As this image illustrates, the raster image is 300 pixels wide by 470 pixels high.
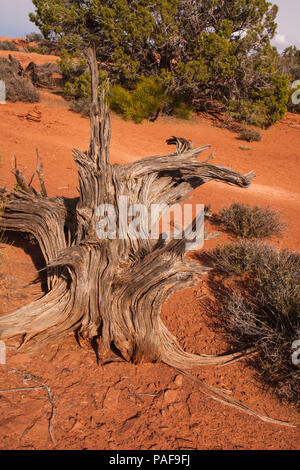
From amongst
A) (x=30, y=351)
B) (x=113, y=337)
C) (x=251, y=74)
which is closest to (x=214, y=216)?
(x=113, y=337)

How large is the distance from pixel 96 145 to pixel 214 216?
340cm

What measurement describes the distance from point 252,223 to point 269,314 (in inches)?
95.5

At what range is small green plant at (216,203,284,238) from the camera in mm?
5414

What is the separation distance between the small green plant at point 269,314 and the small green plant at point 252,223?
48.7 inches

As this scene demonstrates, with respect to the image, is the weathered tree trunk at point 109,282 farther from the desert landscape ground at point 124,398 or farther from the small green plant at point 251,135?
the small green plant at point 251,135

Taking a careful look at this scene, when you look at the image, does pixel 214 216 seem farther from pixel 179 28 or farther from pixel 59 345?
pixel 179 28

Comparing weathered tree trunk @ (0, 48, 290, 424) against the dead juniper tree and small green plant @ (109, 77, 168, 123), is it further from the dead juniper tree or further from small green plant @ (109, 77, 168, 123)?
small green plant @ (109, 77, 168, 123)

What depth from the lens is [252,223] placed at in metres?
5.43

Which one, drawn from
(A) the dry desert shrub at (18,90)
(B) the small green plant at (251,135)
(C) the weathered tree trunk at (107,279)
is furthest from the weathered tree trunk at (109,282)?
(A) the dry desert shrub at (18,90)

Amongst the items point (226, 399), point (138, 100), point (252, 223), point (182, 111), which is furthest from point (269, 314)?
point (182, 111)

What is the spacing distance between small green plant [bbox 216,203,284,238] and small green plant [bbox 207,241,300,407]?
1.24 metres

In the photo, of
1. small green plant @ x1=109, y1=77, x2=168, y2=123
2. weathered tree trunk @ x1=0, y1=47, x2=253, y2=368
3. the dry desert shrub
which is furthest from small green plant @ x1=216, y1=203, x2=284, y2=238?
the dry desert shrub

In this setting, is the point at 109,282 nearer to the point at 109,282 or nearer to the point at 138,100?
the point at 109,282

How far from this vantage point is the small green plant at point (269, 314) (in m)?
2.78
